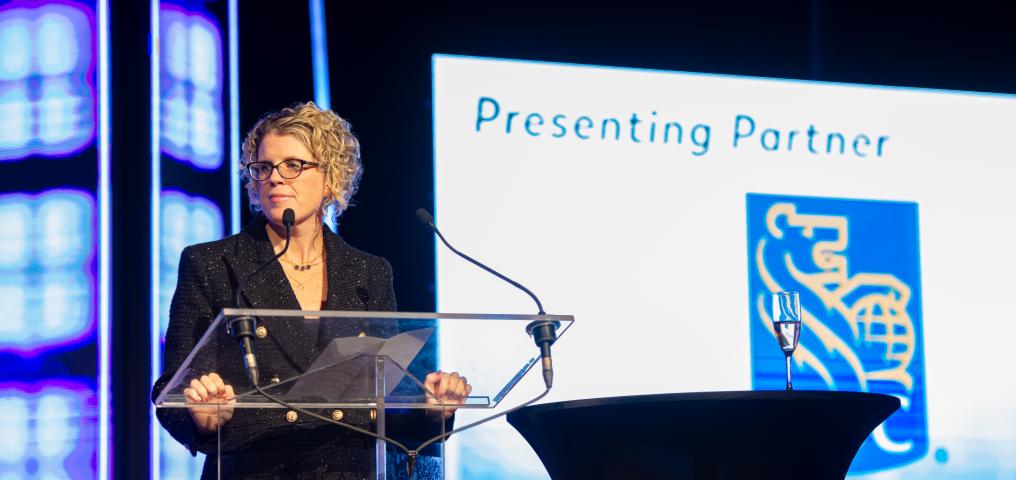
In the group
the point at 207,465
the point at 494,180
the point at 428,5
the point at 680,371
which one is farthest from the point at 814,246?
the point at 207,465

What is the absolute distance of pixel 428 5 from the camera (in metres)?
4.49

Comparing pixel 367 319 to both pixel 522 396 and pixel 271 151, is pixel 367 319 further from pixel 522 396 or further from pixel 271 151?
pixel 522 396

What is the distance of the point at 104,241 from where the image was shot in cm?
343

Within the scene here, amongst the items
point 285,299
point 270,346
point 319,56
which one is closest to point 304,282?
point 285,299

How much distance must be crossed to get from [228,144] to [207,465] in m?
1.77

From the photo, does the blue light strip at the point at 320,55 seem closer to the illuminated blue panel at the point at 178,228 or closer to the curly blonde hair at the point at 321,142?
the illuminated blue panel at the point at 178,228

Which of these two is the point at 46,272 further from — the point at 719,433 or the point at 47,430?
the point at 719,433

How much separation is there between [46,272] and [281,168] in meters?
1.34

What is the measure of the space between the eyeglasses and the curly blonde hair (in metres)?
0.03

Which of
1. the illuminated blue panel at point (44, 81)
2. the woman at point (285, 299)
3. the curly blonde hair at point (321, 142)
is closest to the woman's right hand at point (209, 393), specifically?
the woman at point (285, 299)

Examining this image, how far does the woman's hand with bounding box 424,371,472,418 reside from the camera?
1931 mm

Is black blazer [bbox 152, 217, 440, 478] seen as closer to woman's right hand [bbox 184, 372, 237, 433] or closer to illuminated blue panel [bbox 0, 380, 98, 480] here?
woman's right hand [bbox 184, 372, 237, 433]

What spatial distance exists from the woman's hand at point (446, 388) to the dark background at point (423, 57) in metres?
1.75

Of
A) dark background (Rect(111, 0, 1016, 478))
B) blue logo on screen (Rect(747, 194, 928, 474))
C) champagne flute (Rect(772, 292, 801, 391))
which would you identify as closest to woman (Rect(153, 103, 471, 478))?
champagne flute (Rect(772, 292, 801, 391))
